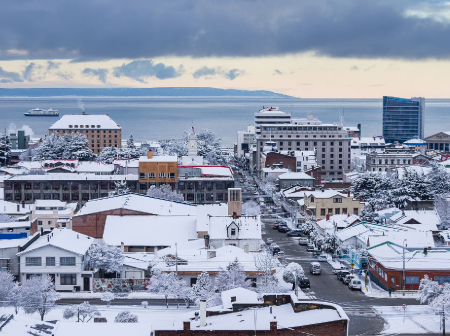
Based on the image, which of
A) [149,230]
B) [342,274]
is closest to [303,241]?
[342,274]

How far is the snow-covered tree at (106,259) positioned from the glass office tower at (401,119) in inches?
5606

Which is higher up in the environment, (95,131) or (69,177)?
(95,131)

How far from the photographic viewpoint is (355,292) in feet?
137

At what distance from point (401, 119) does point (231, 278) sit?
14770cm

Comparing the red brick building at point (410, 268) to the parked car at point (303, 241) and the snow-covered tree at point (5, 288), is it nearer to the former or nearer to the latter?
the parked car at point (303, 241)

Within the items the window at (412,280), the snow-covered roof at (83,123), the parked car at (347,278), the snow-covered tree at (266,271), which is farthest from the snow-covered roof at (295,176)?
the snow-covered roof at (83,123)

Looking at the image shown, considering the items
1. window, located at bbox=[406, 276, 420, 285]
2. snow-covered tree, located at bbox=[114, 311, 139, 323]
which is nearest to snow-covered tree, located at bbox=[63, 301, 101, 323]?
snow-covered tree, located at bbox=[114, 311, 139, 323]

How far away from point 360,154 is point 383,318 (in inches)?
4174

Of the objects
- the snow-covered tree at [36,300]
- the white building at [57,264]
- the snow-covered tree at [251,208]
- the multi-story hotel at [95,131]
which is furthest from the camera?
the multi-story hotel at [95,131]

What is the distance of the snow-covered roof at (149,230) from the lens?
167 ft

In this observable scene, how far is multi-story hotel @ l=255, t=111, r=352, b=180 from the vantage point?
118250 mm

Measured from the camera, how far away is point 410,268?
42.2m

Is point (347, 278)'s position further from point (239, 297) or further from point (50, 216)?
point (50, 216)

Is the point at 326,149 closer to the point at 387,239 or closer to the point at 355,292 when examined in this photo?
the point at 387,239
